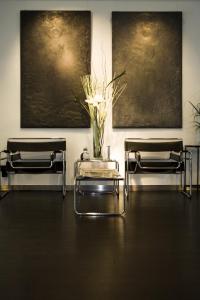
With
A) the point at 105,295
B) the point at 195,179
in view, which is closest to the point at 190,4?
the point at 195,179

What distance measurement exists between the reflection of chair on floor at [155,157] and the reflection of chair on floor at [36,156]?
1006mm

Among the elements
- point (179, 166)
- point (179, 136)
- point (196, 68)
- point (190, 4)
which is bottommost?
point (179, 166)

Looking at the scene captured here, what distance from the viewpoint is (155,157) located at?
6.77 m

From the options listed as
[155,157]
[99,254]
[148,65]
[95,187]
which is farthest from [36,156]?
[99,254]

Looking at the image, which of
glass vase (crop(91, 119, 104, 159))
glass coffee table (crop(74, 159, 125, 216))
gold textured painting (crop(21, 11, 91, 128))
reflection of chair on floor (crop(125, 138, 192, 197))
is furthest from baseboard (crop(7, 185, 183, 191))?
gold textured painting (crop(21, 11, 91, 128))

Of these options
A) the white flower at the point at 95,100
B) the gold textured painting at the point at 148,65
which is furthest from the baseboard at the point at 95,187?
the white flower at the point at 95,100

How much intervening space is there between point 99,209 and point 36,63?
2.79 metres

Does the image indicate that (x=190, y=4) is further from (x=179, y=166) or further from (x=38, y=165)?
(x=38, y=165)

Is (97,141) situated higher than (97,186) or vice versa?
(97,141)

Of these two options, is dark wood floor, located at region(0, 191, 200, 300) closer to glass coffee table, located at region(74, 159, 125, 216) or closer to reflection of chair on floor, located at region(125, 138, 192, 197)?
glass coffee table, located at region(74, 159, 125, 216)

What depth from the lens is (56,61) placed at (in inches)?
262

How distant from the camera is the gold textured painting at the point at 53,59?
664cm

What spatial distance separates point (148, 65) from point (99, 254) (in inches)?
163

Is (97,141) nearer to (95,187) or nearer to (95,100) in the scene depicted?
(95,100)
